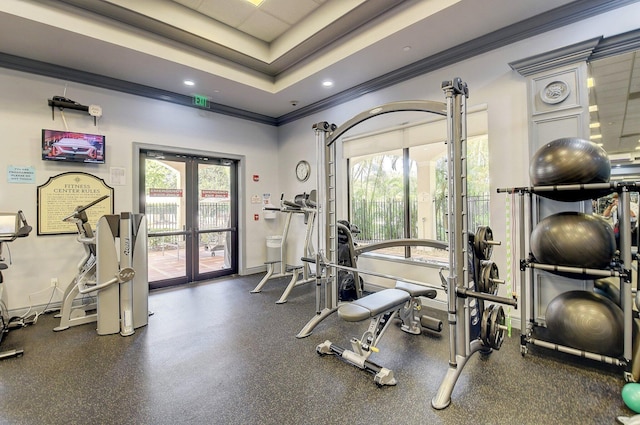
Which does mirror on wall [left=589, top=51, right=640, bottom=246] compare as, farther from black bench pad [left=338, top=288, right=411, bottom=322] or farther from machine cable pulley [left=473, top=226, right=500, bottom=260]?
black bench pad [left=338, top=288, right=411, bottom=322]

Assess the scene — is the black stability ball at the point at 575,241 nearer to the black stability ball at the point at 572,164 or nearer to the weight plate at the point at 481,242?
the black stability ball at the point at 572,164

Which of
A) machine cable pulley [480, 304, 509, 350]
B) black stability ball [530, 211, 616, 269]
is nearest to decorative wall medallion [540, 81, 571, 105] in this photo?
black stability ball [530, 211, 616, 269]

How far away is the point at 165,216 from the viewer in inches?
186

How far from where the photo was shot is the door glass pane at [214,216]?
512 centimetres

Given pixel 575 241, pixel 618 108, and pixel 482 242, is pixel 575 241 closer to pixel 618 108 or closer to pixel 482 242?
pixel 482 242

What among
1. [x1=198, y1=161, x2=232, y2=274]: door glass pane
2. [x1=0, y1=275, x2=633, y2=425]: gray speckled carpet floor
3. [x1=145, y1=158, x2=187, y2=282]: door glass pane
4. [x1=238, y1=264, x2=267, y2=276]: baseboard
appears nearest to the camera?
[x1=0, y1=275, x2=633, y2=425]: gray speckled carpet floor

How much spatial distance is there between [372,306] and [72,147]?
415 centimetres

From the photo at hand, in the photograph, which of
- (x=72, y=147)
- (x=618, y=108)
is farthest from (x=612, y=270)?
(x=72, y=147)

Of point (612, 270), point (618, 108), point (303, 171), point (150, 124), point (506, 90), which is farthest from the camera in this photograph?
point (303, 171)

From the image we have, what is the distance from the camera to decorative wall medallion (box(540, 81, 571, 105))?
268 cm

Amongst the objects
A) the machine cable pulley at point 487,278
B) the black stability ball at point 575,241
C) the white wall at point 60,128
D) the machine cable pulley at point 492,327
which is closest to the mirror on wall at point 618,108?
the black stability ball at point 575,241

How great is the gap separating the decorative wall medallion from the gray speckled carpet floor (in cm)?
227

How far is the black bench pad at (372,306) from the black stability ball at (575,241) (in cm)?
116

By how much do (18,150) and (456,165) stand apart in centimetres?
477
